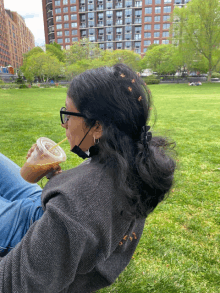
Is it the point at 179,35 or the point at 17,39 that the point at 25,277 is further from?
the point at 17,39

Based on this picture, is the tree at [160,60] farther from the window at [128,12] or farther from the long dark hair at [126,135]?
the long dark hair at [126,135]

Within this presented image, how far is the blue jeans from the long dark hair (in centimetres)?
62

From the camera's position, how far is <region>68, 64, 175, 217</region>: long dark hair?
0.93 meters

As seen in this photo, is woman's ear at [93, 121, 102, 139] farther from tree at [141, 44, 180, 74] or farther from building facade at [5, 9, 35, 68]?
building facade at [5, 9, 35, 68]

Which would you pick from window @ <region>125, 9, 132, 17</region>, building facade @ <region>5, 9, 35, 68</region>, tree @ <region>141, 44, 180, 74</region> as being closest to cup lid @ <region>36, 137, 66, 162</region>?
tree @ <region>141, 44, 180, 74</region>

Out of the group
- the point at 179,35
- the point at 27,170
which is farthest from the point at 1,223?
the point at 179,35

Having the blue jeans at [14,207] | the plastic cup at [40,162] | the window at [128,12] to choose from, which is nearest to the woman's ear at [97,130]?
the plastic cup at [40,162]

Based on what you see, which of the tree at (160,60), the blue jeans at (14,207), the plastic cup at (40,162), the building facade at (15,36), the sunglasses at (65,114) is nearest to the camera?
the sunglasses at (65,114)

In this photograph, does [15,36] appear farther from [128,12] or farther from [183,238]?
[183,238]

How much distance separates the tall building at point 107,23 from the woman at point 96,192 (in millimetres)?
66856

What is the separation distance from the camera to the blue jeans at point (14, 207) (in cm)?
121

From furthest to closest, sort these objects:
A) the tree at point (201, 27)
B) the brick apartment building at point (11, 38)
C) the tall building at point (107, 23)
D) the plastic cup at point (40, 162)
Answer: the brick apartment building at point (11, 38) < the tall building at point (107, 23) < the tree at point (201, 27) < the plastic cup at point (40, 162)

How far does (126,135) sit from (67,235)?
0.46 m

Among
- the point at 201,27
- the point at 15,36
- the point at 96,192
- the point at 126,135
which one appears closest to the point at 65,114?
the point at 126,135
